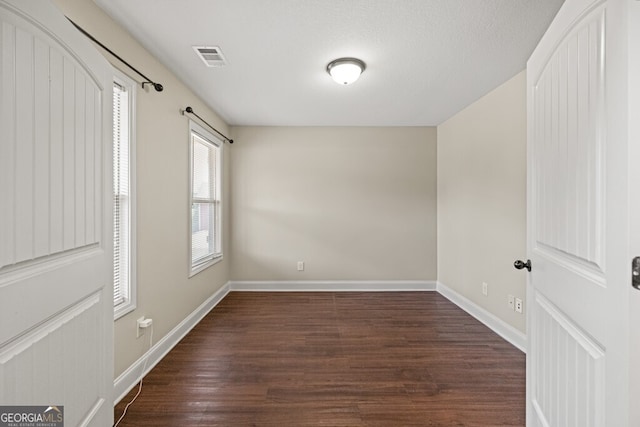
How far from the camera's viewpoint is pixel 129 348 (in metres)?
1.90

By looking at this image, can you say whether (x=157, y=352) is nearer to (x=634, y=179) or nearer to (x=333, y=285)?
(x=333, y=285)

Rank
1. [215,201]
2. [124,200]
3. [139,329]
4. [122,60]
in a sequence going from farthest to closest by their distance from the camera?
[215,201] < [139,329] < [124,200] < [122,60]

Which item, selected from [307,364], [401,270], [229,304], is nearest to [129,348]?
[307,364]

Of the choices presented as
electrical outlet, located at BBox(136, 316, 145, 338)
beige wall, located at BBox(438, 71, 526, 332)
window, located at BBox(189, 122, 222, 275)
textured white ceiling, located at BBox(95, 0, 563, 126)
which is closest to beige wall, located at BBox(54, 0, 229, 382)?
electrical outlet, located at BBox(136, 316, 145, 338)

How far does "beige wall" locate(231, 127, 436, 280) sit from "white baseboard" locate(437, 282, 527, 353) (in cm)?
50

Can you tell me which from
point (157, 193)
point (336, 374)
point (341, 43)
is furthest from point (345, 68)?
point (336, 374)

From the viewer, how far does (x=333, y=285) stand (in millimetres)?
4051

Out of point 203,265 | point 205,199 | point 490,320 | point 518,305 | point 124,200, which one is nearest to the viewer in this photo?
point 124,200

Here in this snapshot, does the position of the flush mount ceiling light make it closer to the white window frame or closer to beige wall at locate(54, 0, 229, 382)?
beige wall at locate(54, 0, 229, 382)

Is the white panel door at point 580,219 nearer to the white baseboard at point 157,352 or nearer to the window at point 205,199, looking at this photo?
the white baseboard at point 157,352

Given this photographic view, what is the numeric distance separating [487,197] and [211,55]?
113 inches

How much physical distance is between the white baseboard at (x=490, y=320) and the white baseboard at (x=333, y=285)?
46 cm

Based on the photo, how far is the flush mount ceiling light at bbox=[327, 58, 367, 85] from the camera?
218cm

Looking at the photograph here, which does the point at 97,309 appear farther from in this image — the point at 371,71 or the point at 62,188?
the point at 371,71
